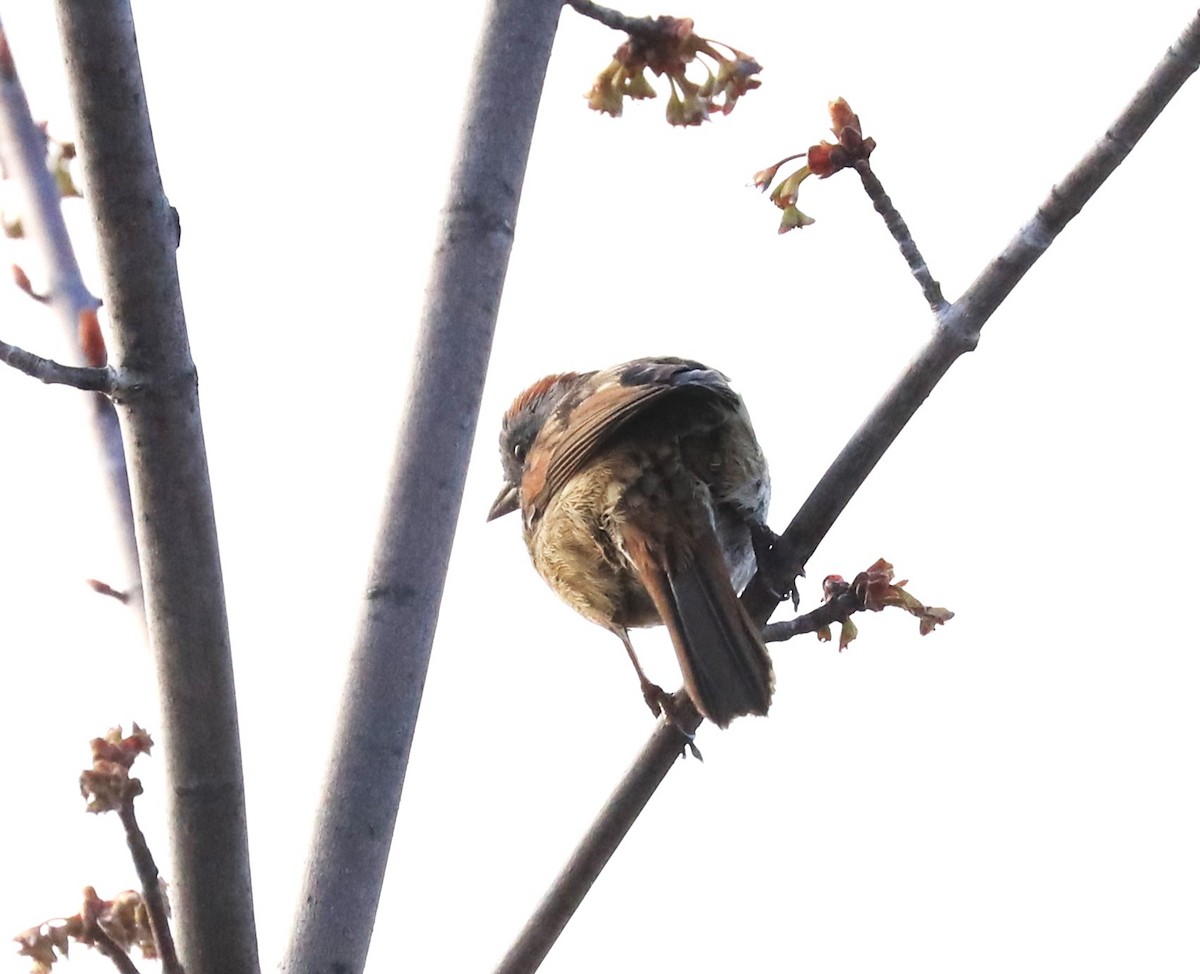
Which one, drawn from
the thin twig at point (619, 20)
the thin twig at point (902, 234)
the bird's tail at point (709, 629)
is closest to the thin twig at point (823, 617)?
the bird's tail at point (709, 629)

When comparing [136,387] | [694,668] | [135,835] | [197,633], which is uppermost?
[694,668]

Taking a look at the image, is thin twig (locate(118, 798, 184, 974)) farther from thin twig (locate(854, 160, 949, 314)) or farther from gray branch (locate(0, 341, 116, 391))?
thin twig (locate(854, 160, 949, 314))

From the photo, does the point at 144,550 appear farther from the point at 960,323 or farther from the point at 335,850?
the point at 960,323

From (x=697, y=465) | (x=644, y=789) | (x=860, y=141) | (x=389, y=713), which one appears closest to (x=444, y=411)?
(x=389, y=713)

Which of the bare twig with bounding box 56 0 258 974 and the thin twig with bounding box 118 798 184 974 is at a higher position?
the bare twig with bounding box 56 0 258 974

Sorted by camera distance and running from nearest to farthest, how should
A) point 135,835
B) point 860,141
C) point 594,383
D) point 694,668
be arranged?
point 135,835, point 860,141, point 694,668, point 594,383

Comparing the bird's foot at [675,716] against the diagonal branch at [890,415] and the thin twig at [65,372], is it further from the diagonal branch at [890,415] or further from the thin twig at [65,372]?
the thin twig at [65,372]

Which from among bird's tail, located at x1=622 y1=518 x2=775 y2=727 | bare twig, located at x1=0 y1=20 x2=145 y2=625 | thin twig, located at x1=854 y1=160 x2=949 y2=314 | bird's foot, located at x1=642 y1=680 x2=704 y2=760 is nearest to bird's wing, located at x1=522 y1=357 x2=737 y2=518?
bird's tail, located at x1=622 y1=518 x2=775 y2=727

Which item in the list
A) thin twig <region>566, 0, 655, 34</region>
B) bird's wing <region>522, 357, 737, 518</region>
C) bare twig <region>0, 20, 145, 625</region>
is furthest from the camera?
bird's wing <region>522, 357, 737, 518</region>
